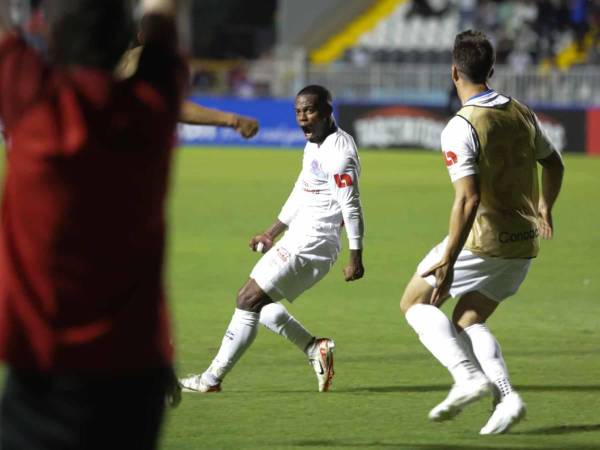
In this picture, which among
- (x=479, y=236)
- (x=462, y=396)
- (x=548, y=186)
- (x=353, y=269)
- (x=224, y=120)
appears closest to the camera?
(x=224, y=120)

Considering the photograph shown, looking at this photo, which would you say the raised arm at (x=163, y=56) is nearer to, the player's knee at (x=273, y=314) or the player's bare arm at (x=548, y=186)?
the player's bare arm at (x=548, y=186)

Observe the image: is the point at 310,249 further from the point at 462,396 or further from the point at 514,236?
the point at 462,396

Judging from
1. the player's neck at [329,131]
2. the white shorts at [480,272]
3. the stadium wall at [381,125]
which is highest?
the player's neck at [329,131]

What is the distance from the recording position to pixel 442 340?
23.3 feet

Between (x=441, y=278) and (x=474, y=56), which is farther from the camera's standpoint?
(x=474, y=56)

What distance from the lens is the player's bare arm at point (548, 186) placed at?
300 inches

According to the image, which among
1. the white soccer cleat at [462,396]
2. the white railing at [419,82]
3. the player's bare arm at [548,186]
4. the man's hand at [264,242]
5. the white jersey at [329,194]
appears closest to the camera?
the white soccer cleat at [462,396]

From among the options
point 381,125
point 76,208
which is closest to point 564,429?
point 76,208

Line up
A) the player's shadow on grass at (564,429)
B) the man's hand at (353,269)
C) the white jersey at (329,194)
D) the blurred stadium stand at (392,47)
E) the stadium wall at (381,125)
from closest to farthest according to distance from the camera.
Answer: the player's shadow on grass at (564,429) < the man's hand at (353,269) < the white jersey at (329,194) < the stadium wall at (381,125) < the blurred stadium stand at (392,47)

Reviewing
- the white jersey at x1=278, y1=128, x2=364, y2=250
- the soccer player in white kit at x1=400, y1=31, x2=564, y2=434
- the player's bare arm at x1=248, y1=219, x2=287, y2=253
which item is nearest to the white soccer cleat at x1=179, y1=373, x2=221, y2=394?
the player's bare arm at x1=248, y1=219, x2=287, y2=253

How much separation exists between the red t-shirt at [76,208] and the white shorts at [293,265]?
4922 millimetres

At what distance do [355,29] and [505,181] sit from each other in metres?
A: 39.9

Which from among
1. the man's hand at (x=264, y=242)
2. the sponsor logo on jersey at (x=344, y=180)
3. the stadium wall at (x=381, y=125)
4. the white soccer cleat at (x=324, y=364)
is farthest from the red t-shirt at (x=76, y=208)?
the stadium wall at (x=381, y=125)

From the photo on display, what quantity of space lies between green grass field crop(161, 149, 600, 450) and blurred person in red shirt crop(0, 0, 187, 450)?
356 centimetres
